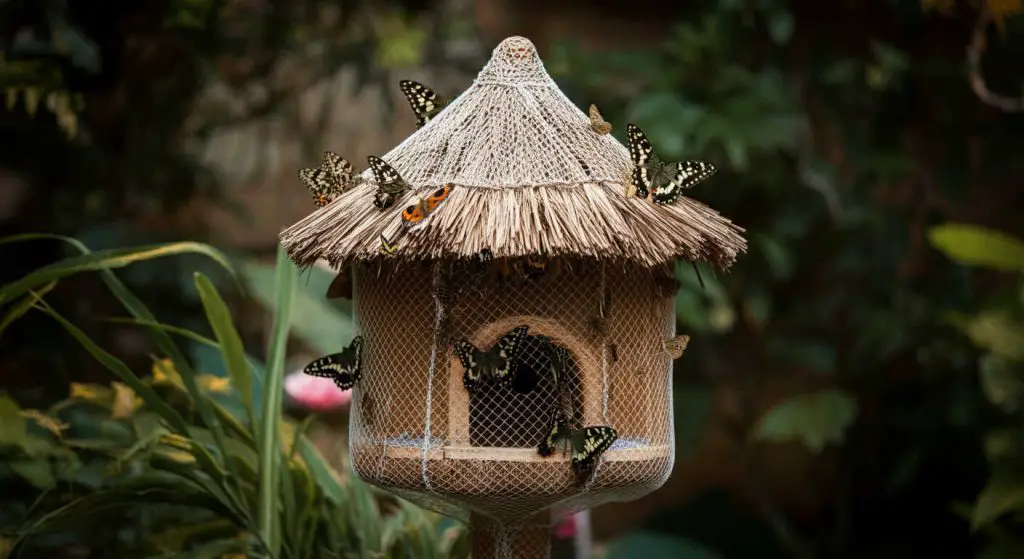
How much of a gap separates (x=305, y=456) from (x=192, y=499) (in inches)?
15.7

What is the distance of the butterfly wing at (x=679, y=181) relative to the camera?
256cm

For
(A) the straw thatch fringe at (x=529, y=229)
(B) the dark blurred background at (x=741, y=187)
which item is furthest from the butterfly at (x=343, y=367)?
(B) the dark blurred background at (x=741, y=187)

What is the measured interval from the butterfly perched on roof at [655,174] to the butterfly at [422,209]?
39 cm

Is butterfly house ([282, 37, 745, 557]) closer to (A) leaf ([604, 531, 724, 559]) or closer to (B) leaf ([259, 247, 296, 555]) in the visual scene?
(B) leaf ([259, 247, 296, 555])

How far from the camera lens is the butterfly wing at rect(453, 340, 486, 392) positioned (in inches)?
95.2

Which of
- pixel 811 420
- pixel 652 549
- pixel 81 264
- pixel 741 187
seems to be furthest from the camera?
pixel 741 187

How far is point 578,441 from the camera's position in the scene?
7.91ft

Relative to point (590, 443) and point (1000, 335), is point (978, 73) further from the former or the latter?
point (590, 443)

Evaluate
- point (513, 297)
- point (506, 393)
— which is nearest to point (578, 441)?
point (506, 393)

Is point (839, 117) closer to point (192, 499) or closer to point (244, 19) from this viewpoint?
point (244, 19)

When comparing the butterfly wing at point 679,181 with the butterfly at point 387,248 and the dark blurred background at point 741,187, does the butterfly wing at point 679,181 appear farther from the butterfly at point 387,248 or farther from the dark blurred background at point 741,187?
the dark blurred background at point 741,187

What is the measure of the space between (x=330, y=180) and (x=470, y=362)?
23.0 inches

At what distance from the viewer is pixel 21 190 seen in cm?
507

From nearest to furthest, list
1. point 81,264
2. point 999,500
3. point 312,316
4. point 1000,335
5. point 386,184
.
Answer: point 386,184
point 81,264
point 312,316
point 999,500
point 1000,335
